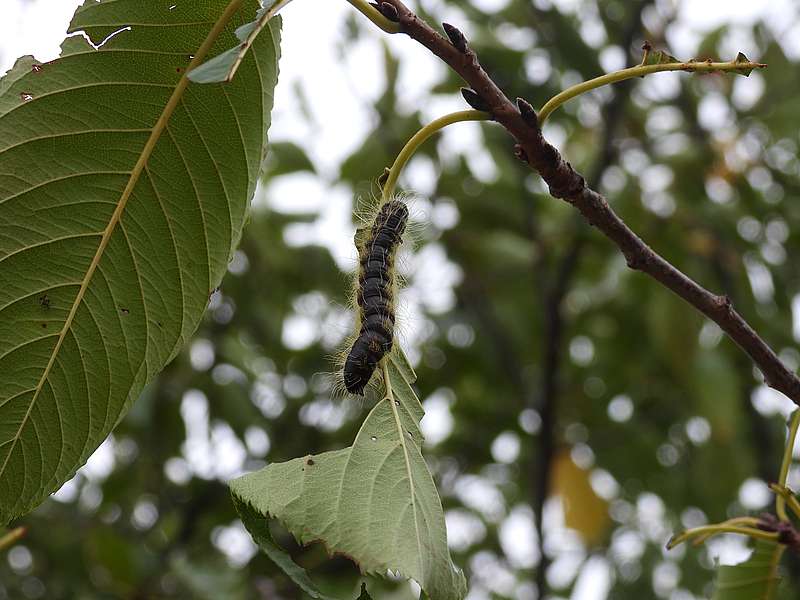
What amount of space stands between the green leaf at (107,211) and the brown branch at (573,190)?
312 millimetres

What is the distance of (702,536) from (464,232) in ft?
9.25

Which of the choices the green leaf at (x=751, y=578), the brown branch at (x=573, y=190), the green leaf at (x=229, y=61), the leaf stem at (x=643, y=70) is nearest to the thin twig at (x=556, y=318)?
the green leaf at (x=751, y=578)

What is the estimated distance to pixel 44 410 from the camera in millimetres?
1540

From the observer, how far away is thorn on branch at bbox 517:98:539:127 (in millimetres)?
1394

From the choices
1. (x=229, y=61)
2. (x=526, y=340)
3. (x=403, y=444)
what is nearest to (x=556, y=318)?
(x=526, y=340)

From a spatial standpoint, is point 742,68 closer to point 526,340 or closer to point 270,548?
point 270,548

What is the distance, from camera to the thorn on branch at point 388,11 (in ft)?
4.34

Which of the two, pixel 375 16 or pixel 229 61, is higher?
pixel 375 16

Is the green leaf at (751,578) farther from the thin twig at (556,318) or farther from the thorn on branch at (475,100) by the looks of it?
the thin twig at (556,318)

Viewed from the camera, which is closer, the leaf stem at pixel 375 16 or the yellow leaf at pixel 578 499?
the leaf stem at pixel 375 16

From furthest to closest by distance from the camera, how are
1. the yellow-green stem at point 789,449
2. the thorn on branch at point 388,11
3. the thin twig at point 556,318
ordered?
the thin twig at point 556,318 → the yellow-green stem at point 789,449 → the thorn on branch at point 388,11

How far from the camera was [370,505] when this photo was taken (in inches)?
58.4

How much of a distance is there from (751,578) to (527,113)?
128cm

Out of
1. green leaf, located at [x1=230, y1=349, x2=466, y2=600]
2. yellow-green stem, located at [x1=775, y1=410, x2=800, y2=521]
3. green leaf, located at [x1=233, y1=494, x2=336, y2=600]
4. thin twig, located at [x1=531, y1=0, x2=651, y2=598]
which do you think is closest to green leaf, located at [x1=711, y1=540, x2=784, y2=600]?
yellow-green stem, located at [x1=775, y1=410, x2=800, y2=521]
